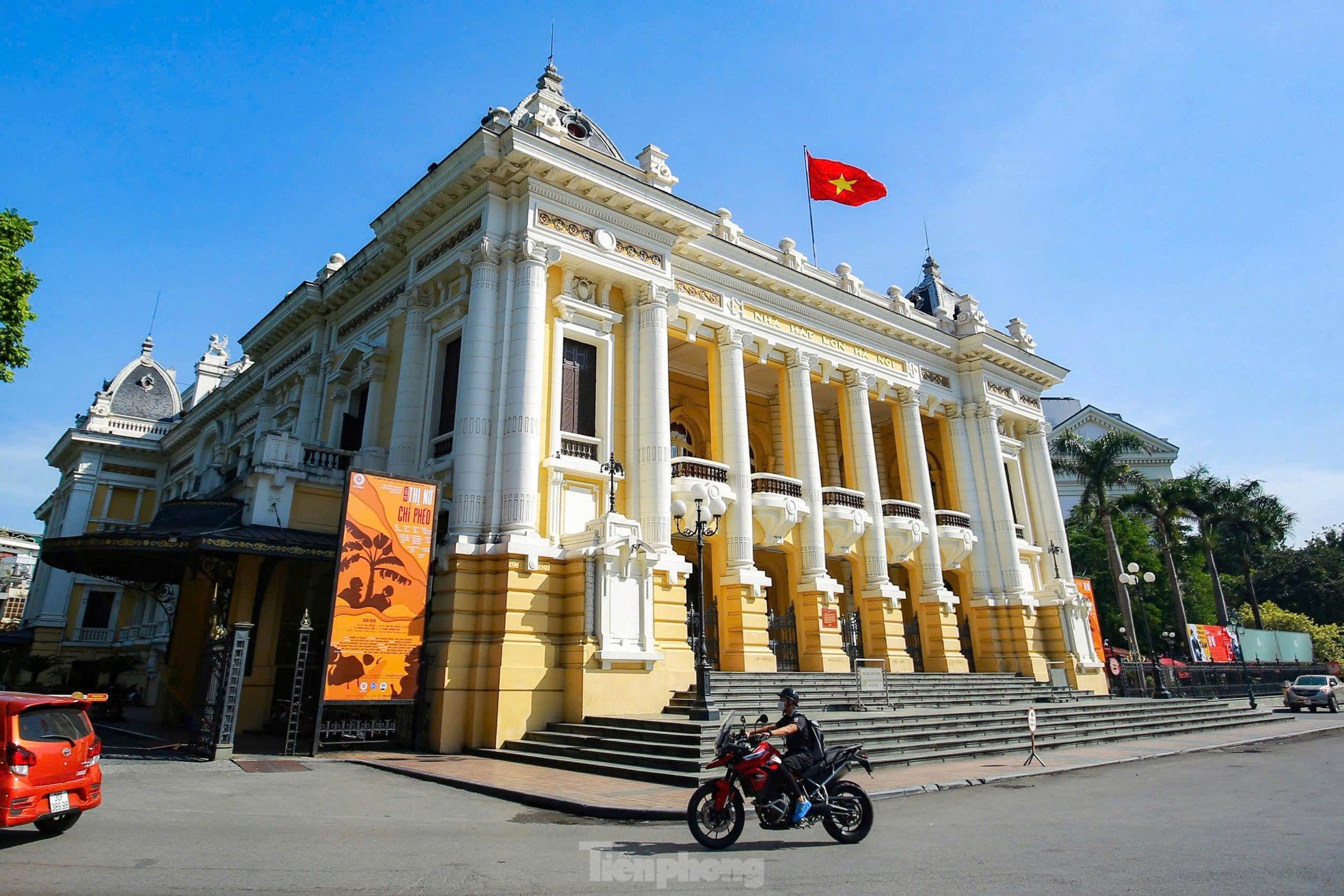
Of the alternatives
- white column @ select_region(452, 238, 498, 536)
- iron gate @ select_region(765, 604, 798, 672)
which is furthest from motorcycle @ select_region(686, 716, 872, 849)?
iron gate @ select_region(765, 604, 798, 672)

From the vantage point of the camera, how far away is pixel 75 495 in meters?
42.7

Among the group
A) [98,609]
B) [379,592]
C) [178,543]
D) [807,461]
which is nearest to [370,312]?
[178,543]

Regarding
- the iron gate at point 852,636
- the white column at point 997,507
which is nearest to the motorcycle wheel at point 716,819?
the iron gate at point 852,636

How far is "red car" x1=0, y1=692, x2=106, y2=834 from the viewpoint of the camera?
7105mm

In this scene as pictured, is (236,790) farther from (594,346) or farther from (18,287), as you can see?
(594,346)

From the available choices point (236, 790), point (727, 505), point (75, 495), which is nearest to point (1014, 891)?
point (236, 790)

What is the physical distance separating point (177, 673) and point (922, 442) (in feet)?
81.1

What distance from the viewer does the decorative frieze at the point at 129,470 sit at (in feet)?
145

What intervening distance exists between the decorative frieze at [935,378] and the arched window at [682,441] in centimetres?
912

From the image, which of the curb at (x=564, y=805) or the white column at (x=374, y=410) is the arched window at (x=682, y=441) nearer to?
the white column at (x=374, y=410)

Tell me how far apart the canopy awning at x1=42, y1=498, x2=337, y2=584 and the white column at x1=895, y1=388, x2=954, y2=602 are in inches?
743

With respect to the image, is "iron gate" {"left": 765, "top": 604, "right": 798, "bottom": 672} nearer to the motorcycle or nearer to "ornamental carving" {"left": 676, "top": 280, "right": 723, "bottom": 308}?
"ornamental carving" {"left": 676, "top": 280, "right": 723, "bottom": 308}

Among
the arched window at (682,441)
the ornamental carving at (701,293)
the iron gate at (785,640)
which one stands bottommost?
the iron gate at (785,640)

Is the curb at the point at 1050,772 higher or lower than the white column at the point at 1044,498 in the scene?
lower
